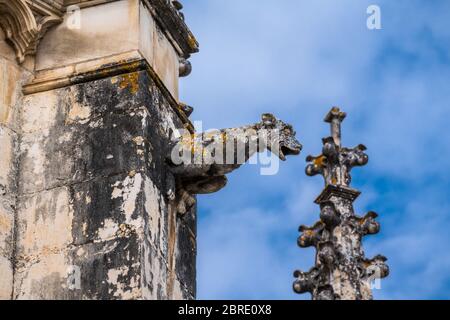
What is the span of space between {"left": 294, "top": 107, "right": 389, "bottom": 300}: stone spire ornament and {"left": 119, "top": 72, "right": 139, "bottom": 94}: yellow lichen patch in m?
2.51

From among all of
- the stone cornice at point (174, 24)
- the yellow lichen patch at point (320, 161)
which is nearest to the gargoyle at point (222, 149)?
the stone cornice at point (174, 24)

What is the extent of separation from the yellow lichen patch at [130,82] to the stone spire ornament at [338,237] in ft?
8.25

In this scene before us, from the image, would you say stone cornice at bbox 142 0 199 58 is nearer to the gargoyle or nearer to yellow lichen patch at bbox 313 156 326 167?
the gargoyle

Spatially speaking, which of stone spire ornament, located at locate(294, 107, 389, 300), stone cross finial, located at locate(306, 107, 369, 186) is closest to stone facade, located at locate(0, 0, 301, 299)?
stone spire ornament, located at locate(294, 107, 389, 300)

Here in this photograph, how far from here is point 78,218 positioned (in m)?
9.89

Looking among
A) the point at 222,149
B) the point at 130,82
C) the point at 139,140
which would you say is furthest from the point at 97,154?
the point at 222,149

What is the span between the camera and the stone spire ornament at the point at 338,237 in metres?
12.0

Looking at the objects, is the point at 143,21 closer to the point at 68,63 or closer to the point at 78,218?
the point at 68,63

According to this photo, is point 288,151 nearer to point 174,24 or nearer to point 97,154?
point 97,154

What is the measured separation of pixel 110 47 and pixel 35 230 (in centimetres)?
145

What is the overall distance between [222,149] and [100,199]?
97 cm

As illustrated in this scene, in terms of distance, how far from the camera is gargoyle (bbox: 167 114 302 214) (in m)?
Answer: 10.3
